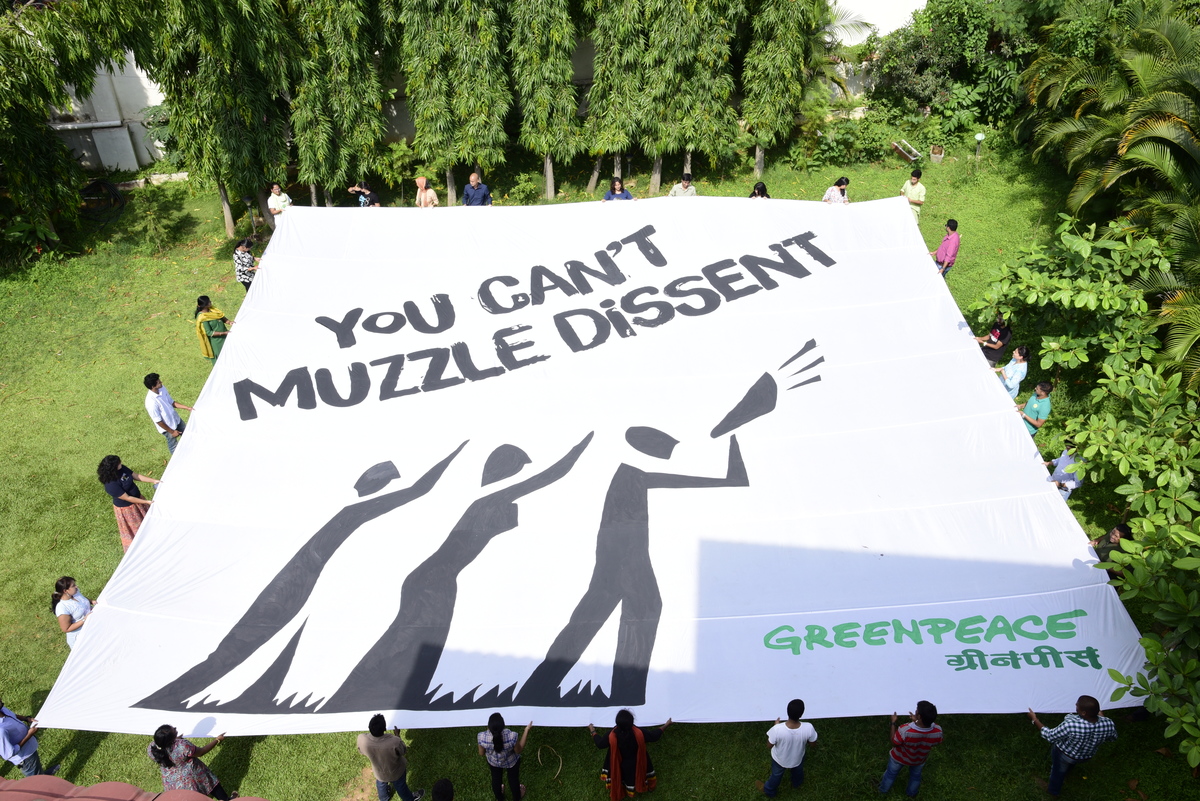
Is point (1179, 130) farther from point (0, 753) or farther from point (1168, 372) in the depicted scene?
point (0, 753)

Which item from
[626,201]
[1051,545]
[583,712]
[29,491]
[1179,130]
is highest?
[1179,130]

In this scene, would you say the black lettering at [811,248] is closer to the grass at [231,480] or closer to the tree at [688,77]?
the grass at [231,480]

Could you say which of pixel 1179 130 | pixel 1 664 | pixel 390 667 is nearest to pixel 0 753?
pixel 1 664

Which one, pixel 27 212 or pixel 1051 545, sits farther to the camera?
pixel 27 212

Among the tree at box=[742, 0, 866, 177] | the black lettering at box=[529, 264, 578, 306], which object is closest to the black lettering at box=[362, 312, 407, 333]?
the black lettering at box=[529, 264, 578, 306]

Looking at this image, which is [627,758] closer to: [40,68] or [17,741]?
[17,741]

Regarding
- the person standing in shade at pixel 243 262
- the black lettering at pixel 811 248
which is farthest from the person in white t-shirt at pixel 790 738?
the person standing in shade at pixel 243 262

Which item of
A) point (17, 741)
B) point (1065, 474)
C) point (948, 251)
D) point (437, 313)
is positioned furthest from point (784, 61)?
point (17, 741)
